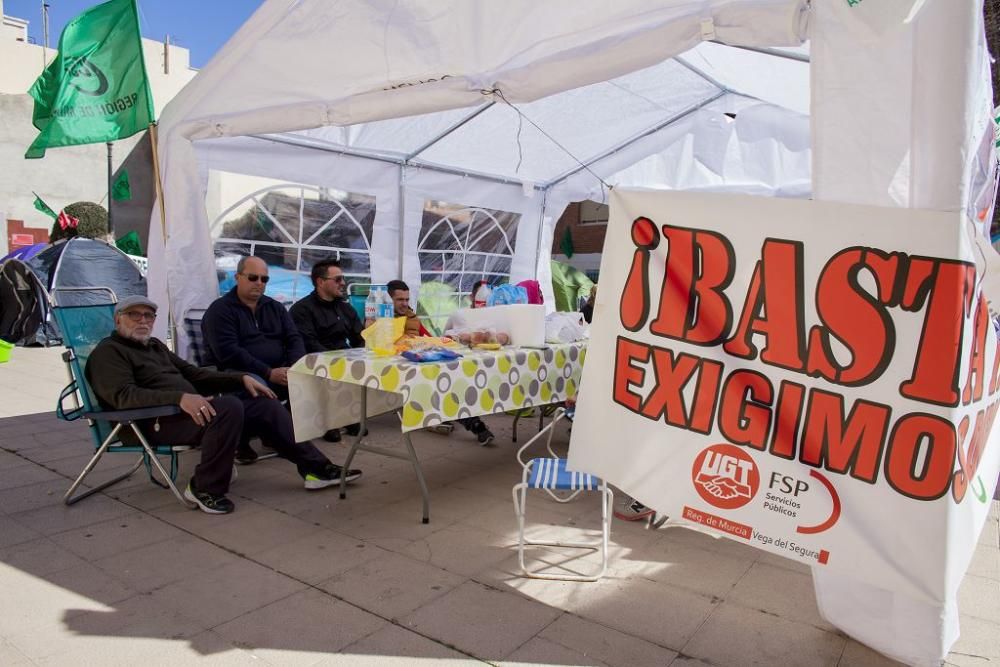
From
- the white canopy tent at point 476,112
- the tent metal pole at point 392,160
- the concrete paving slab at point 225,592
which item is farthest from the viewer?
the tent metal pole at point 392,160

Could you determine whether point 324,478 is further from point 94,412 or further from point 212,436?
point 94,412

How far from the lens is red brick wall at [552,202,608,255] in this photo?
58.5ft

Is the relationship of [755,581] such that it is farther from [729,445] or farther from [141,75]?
[141,75]

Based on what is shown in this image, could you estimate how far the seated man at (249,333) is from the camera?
14.4 ft

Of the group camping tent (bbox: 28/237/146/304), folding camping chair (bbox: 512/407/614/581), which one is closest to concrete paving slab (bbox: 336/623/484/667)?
folding camping chair (bbox: 512/407/614/581)

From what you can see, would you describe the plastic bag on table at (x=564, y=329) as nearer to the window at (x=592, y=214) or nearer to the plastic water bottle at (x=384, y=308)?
the plastic water bottle at (x=384, y=308)

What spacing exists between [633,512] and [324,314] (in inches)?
113

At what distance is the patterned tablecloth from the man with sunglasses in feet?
3.54

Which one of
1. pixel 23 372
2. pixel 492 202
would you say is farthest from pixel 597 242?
pixel 23 372

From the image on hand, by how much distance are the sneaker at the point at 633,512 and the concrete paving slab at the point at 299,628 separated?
5.29ft

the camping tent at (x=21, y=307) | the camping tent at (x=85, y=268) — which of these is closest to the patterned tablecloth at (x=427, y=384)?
the camping tent at (x=85, y=268)

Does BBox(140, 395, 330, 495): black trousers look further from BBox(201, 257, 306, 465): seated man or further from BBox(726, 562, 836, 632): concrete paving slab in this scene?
BBox(726, 562, 836, 632): concrete paving slab

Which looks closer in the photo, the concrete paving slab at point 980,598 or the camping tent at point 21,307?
the concrete paving slab at point 980,598

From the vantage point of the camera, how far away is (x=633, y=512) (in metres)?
3.69
